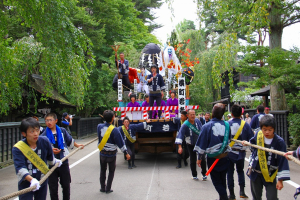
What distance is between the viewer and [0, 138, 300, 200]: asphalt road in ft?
20.2

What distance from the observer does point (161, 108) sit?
9.77 m

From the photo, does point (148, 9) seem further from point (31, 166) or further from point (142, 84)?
point (31, 166)

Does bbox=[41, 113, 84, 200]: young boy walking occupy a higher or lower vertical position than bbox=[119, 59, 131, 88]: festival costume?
lower

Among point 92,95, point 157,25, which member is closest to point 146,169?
point 92,95

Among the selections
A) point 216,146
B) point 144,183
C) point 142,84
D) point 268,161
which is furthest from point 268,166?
point 142,84

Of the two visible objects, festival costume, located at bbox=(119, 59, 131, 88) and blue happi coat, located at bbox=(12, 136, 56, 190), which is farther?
festival costume, located at bbox=(119, 59, 131, 88)

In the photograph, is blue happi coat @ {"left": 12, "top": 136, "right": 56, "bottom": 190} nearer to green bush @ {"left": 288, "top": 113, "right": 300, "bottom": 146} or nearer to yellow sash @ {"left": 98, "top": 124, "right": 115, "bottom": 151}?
yellow sash @ {"left": 98, "top": 124, "right": 115, "bottom": 151}

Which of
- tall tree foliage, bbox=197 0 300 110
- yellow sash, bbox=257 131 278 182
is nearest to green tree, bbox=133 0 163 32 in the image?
tall tree foliage, bbox=197 0 300 110

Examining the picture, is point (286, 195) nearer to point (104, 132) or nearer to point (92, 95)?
point (104, 132)

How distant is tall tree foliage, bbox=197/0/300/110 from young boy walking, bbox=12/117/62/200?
30.1ft

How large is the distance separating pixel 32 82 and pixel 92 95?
985cm

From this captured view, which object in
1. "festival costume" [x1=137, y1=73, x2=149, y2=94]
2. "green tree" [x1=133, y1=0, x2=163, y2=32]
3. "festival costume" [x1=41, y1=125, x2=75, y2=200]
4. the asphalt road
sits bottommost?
the asphalt road

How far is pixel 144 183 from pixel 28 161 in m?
3.86

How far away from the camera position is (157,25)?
38.4 metres
